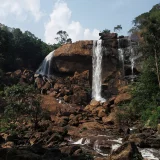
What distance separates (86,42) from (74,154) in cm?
2836

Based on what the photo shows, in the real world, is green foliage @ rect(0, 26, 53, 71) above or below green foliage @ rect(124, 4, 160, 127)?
above

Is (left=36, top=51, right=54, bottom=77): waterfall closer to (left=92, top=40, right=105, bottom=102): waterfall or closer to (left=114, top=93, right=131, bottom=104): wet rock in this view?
(left=92, top=40, right=105, bottom=102): waterfall

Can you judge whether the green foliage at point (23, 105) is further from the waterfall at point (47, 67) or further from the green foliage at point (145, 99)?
the waterfall at point (47, 67)

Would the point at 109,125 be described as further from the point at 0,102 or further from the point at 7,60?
the point at 7,60

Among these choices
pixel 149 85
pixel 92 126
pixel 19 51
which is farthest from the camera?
pixel 19 51

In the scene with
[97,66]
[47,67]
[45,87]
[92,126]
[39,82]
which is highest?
[47,67]

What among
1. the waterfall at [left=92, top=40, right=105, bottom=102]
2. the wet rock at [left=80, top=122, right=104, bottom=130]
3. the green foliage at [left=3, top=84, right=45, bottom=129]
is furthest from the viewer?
the waterfall at [left=92, top=40, right=105, bottom=102]

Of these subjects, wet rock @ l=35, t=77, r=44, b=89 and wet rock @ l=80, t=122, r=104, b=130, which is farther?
wet rock @ l=35, t=77, r=44, b=89

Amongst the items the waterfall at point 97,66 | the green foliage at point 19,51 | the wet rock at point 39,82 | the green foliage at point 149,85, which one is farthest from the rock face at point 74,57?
the green foliage at point 149,85

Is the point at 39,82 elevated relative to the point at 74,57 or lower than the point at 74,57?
lower

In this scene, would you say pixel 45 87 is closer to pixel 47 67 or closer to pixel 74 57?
pixel 47 67

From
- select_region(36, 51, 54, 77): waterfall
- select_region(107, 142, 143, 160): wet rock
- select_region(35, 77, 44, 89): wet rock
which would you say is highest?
select_region(36, 51, 54, 77): waterfall

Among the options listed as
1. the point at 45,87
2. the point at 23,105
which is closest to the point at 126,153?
the point at 23,105

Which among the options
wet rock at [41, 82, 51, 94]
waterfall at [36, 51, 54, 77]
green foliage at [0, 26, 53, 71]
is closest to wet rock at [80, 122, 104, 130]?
wet rock at [41, 82, 51, 94]
